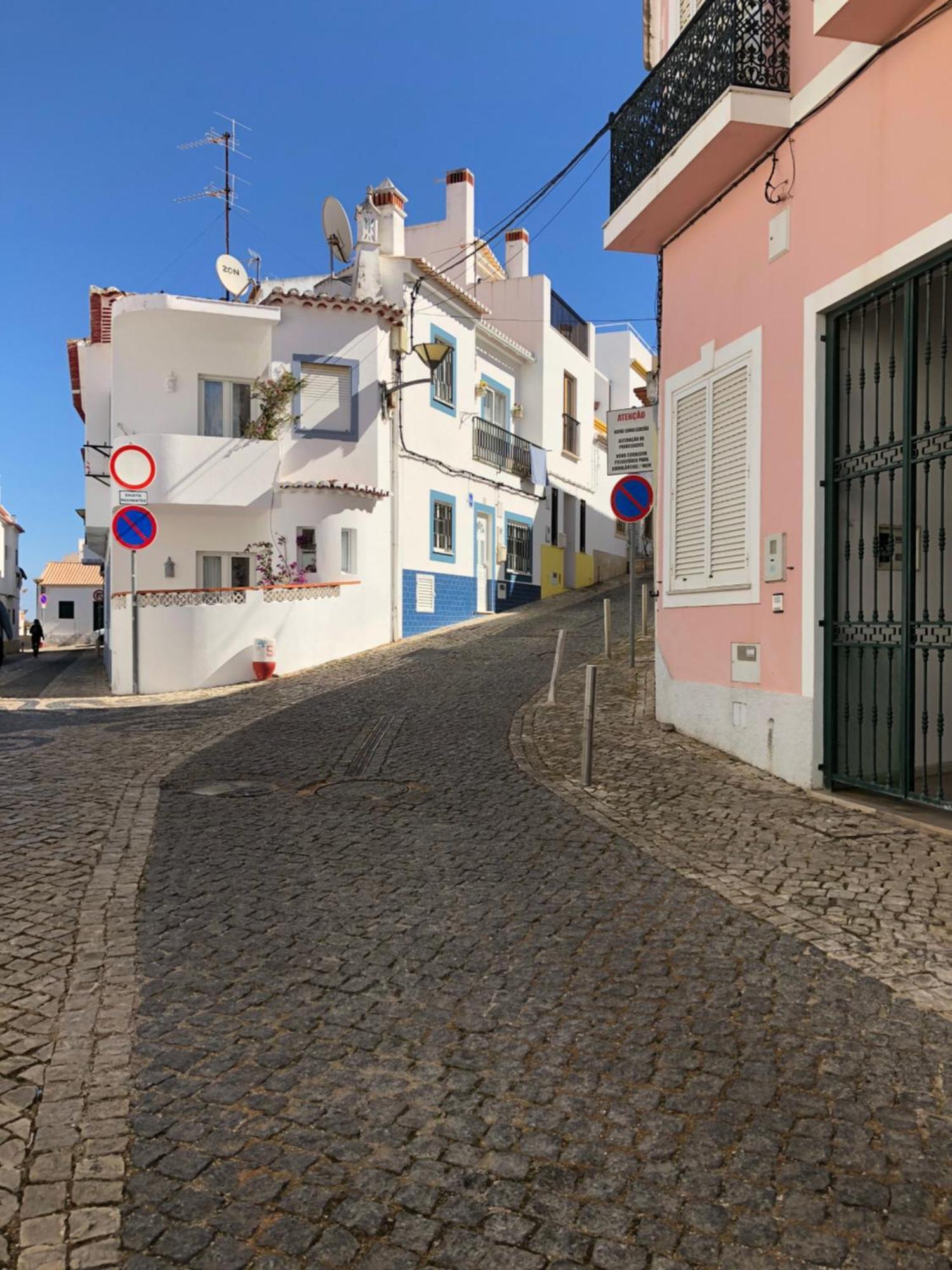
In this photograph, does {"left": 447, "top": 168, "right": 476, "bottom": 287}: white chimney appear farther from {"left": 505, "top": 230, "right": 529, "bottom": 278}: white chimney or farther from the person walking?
the person walking

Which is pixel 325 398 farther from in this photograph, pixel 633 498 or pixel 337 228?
pixel 633 498

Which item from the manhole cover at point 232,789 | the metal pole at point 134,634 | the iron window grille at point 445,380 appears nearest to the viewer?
the manhole cover at point 232,789

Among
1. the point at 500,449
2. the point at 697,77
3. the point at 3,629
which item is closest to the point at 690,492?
the point at 697,77

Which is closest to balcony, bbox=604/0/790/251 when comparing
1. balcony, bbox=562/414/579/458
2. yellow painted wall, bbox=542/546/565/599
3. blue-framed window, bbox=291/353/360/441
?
blue-framed window, bbox=291/353/360/441

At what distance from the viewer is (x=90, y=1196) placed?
246 centimetres

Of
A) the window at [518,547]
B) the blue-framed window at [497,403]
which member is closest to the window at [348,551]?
the window at [518,547]

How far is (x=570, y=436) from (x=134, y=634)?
19098 mm

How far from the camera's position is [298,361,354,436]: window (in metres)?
19.0

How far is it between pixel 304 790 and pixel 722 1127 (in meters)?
5.09

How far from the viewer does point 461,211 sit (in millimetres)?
26391

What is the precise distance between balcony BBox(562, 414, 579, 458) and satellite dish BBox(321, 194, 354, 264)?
9.96 m

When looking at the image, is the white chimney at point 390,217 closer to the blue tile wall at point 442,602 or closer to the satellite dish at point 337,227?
the satellite dish at point 337,227

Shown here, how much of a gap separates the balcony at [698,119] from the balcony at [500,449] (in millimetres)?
14239

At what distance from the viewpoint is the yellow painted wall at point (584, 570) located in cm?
3173
